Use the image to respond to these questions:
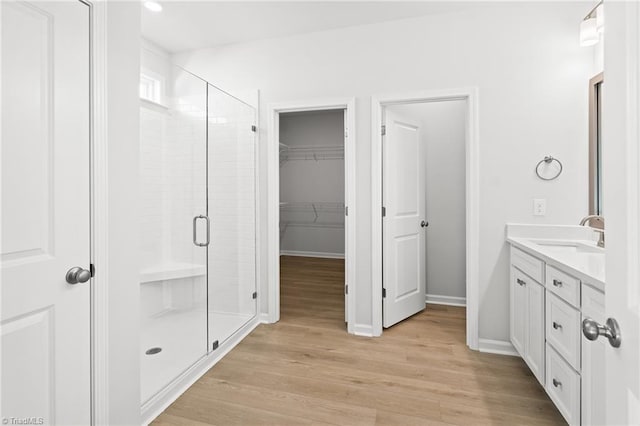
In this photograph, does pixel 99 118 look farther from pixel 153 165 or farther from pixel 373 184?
pixel 373 184

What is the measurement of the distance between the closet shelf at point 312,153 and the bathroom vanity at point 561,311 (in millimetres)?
3912

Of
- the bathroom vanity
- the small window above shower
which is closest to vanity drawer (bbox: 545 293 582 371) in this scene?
the bathroom vanity

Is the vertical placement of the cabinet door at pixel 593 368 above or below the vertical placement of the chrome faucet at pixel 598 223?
below

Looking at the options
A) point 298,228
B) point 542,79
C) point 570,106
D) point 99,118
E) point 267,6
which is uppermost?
point 267,6

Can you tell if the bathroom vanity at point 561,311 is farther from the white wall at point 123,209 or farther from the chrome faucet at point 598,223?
the white wall at point 123,209

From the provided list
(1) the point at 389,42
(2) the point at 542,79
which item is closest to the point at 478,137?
(2) the point at 542,79

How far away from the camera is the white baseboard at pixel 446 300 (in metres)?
3.58

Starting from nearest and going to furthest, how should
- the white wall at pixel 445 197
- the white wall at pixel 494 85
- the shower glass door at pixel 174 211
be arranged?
the shower glass door at pixel 174 211
the white wall at pixel 494 85
the white wall at pixel 445 197

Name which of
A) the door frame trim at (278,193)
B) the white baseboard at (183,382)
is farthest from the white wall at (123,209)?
A: the door frame trim at (278,193)

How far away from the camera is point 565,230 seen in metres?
2.44

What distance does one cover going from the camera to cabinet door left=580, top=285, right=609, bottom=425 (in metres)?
1.31

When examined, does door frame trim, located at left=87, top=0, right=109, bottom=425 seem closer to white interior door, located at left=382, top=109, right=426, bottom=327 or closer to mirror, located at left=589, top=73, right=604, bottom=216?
white interior door, located at left=382, top=109, right=426, bottom=327

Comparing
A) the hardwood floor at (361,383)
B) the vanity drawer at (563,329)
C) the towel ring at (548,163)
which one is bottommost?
the hardwood floor at (361,383)

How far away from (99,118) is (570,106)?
121 inches
